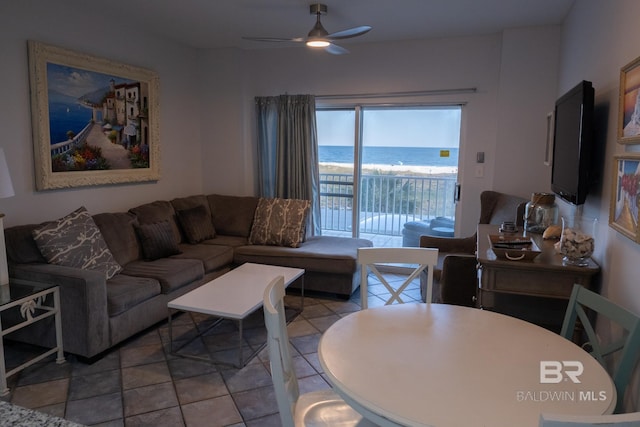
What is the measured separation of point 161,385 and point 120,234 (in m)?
1.55

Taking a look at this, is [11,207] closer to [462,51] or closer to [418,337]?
[418,337]

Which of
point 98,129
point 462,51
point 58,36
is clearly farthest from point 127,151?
point 462,51

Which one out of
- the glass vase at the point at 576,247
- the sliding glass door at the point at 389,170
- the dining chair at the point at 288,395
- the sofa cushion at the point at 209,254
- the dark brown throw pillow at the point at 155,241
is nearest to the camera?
the dining chair at the point at 288,395

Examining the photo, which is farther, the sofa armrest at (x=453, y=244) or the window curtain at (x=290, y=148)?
the window curtain at (x=290, y=148)

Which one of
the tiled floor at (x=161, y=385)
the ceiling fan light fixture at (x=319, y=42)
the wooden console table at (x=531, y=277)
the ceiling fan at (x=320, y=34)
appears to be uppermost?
the ceiling fan at (x=320, y=34)

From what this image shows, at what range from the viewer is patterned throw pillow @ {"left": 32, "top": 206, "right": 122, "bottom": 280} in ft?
9.64

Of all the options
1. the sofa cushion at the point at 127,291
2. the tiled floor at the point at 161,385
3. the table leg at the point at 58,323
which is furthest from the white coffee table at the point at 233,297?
the table leg at the point at 58,323

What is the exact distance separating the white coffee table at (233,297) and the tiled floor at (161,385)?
5.4 inches

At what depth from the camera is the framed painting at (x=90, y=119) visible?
3.23 m

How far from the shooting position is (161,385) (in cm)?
256

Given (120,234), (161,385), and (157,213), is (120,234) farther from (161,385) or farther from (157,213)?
(161,385)

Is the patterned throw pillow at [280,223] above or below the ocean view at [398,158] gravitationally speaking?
below

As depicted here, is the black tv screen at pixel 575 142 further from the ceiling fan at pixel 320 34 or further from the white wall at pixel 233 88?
the ceiling fan at pixel 320 34

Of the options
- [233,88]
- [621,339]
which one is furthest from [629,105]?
[233,88]
